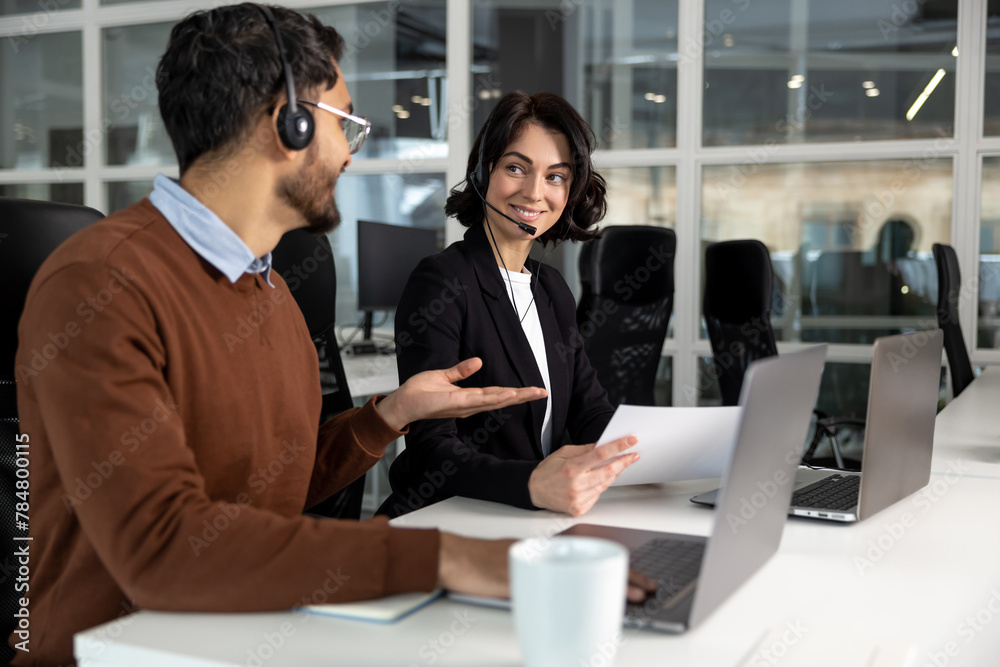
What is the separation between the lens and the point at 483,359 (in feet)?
5.44

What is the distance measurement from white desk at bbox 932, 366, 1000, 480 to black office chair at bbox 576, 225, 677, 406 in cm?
99

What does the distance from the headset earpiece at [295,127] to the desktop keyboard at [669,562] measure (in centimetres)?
64

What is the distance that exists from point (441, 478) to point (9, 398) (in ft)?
2.13

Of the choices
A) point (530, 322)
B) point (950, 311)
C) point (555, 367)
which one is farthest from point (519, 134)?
point (950, 311)

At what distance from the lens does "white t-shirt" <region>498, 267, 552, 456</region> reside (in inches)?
68.5

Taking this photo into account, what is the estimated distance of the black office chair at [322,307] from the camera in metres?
2.01

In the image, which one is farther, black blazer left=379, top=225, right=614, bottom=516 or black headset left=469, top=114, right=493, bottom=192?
black headset left=469, top=114, right=493, bottom=192

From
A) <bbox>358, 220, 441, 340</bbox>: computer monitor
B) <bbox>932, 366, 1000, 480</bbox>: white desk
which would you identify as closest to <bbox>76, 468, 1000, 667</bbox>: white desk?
<bbox>932, 366, 1000, 480</bbox>: white desk

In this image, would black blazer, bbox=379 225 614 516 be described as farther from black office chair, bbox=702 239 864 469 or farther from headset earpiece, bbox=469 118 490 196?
black office chair, bbox=702 239 864 469

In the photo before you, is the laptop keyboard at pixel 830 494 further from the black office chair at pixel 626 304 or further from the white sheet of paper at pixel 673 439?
the black office chair at pixel 626 304

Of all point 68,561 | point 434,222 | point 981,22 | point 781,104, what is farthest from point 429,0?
point 68,561

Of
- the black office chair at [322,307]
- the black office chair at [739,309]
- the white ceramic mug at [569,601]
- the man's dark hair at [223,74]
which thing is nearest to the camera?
the white ceramic mug at [569,601]

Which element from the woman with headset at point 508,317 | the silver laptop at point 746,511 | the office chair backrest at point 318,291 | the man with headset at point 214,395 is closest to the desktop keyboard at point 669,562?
→ the silver laptop at point 746,511

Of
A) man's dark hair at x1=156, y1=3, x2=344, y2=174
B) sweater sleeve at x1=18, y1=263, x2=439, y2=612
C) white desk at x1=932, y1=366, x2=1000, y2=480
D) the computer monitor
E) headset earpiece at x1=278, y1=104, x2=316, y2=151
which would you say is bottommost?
white desk at x1=932, y1=366, x2=1000, y2=480
